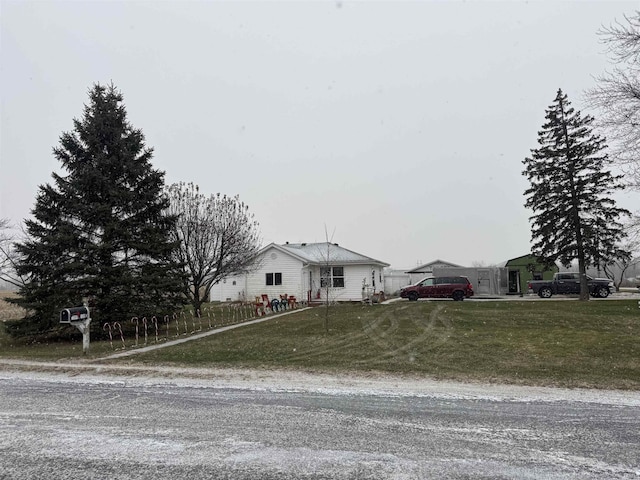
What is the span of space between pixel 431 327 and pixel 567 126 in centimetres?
1826

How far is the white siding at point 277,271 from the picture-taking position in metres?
27.3

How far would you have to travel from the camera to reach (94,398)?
640 centimetres

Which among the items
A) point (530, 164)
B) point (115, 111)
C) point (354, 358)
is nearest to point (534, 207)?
point (530, 164)

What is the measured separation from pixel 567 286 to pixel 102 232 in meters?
27.0

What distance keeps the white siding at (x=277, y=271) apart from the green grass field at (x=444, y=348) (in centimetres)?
1013

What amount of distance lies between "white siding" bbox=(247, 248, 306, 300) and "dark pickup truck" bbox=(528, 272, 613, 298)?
50.4 feet

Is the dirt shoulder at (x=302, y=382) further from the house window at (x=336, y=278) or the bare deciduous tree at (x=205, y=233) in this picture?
the house window at (x=336, y=278)

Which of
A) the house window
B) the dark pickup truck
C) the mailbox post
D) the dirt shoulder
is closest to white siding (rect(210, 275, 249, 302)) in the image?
the house window

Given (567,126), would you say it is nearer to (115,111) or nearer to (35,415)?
(115,111)

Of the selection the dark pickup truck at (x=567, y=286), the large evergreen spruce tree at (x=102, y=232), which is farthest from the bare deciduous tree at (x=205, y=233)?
the dark pickup truck at (x=567, y=286)

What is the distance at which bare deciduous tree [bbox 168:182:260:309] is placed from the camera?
66.8 feet

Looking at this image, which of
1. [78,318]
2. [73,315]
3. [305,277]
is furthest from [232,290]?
[73,315]

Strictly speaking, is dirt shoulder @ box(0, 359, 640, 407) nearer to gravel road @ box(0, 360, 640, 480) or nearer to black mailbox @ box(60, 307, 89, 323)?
gravel road @ box(0, 360, 640, 480)

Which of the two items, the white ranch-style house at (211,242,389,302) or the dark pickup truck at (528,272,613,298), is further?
the white ranch-style house at (211,242,389,302)
